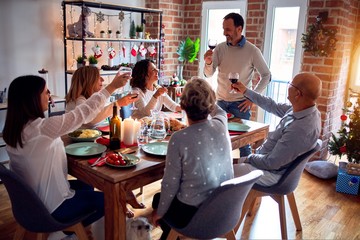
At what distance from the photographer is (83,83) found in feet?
7.86

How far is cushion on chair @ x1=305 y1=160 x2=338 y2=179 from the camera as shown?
132 inches

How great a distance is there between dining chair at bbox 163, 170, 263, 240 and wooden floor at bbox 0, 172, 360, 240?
0.67 metres

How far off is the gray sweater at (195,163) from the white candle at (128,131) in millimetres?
515

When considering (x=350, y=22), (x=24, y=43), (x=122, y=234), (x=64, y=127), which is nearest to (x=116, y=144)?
(x=64, y=127)

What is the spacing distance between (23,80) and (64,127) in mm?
285

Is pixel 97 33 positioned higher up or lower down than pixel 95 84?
higher up

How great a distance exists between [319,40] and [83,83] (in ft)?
8.00

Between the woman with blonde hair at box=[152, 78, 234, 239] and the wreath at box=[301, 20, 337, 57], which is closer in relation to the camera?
the woman with blonde hair at box=[152, 78, 234, 239]

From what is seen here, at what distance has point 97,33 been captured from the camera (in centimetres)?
397


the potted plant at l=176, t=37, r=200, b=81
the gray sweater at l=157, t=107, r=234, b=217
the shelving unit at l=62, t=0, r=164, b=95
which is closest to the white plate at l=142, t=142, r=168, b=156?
the gray sweater at l=157, t=107, r=234, b=217

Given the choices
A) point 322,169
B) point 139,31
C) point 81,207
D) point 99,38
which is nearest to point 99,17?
point 99,38

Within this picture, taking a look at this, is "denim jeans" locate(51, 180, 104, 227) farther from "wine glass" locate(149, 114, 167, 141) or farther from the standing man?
the standing man

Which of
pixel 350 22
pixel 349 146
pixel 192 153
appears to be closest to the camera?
pixel 192 153

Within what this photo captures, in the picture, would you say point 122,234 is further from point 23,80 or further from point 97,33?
point 97,33
